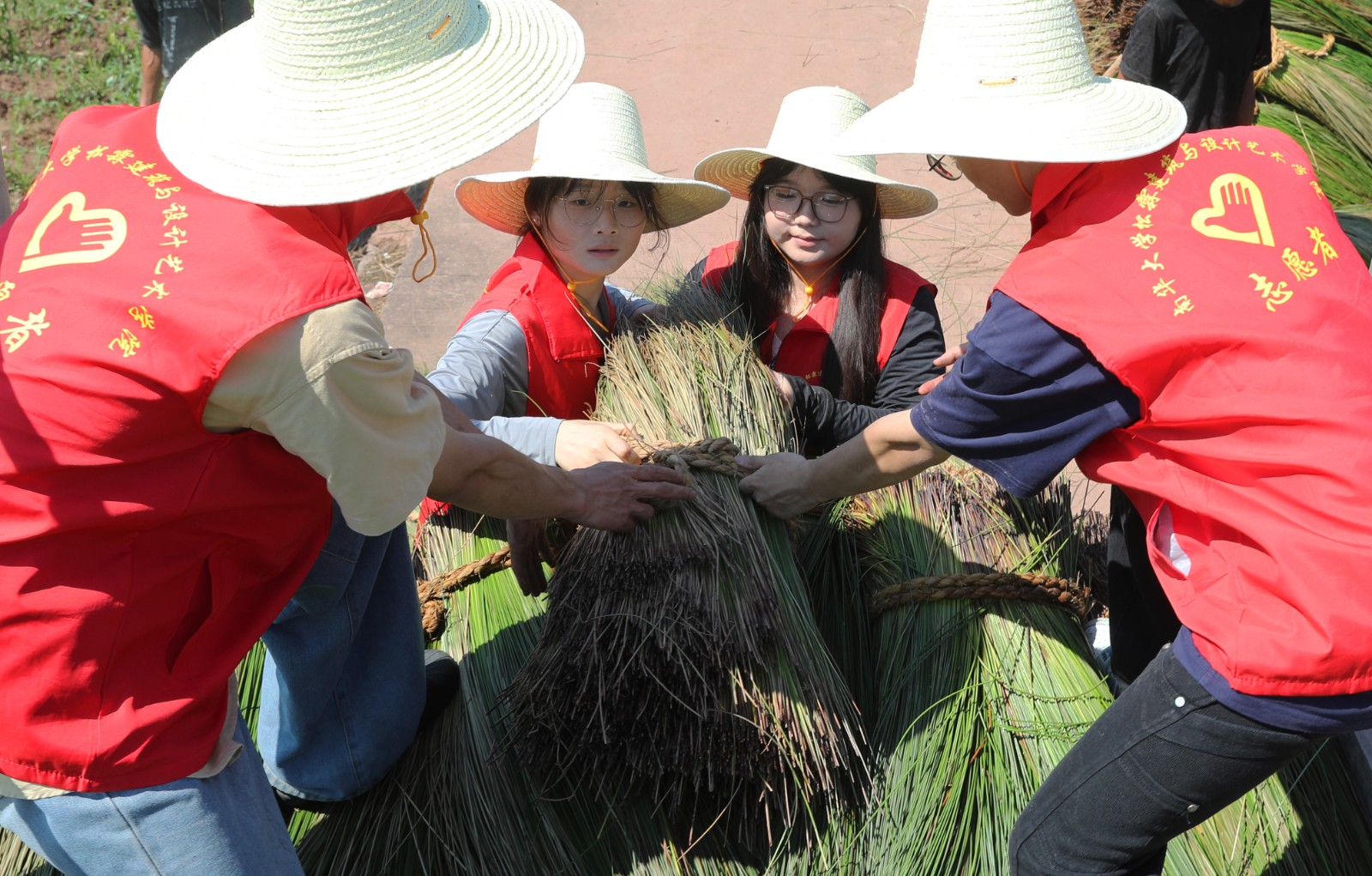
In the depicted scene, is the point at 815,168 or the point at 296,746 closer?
the point at 296,746

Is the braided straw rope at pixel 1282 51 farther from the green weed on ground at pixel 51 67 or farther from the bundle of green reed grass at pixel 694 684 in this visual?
the green weed on ground at pixel 51 67

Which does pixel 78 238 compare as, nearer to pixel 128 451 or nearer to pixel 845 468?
pixel 128 451

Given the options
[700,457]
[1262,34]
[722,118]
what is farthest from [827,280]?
[722,118]

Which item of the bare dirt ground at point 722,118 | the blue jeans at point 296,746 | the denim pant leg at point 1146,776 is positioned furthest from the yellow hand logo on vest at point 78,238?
the bare dirt ground at point 722,118

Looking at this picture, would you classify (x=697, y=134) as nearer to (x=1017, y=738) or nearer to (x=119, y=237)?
(x=1017, y=738)

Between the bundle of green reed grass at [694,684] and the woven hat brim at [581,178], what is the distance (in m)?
0.74

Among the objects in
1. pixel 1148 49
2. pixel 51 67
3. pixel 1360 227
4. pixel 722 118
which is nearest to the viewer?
pixel 1360 227

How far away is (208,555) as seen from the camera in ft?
4.81

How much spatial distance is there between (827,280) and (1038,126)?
115 centimetres

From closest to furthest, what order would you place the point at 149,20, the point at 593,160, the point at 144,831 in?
the point at 144,831 < the point at 593,160 < the point at 149,20

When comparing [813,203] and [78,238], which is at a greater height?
[78,238]

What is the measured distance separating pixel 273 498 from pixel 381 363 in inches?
10.1

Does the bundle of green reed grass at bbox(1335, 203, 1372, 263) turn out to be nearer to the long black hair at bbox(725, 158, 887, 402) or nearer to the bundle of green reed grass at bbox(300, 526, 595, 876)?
the long black hair at bbox(725, 158, 887, 402)

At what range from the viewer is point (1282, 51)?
4465mm
